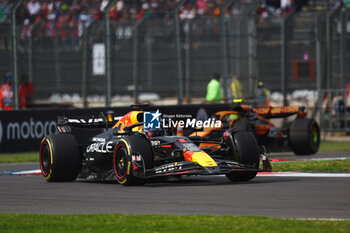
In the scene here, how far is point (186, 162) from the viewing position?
471 inches

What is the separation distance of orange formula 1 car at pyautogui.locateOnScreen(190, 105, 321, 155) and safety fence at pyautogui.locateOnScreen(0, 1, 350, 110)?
3306 mm

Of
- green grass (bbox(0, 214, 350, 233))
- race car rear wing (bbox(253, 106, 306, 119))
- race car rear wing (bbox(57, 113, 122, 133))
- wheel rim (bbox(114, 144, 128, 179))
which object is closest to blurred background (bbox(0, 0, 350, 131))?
race car rear wing (bbox(253, 106, 306, 119))

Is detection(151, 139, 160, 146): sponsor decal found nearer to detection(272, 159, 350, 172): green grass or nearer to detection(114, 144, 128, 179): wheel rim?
detection(114, 144, 128, 179): wheel rim

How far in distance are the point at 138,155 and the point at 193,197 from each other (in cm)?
157

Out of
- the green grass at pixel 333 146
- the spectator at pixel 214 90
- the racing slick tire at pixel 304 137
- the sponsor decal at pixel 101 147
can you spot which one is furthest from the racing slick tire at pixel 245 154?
the spectator at pixel 214 90

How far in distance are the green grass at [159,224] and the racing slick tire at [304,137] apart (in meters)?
11.6

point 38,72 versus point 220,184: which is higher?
point 38,72

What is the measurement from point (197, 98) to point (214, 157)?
1081cm

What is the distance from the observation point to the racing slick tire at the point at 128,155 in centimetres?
1194

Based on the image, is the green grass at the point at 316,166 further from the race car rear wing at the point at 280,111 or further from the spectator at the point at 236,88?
the spectator at the point at 236,88

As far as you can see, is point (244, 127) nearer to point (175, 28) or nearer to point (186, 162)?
point (175, 28)

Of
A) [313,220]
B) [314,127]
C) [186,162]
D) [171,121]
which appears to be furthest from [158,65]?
[313,220]

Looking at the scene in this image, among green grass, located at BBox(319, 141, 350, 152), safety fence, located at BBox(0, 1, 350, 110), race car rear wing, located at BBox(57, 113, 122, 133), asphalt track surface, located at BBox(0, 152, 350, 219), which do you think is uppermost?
safety fence, located at BBox(0, 1, 350, 110)

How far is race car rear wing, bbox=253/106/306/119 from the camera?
1998cm
